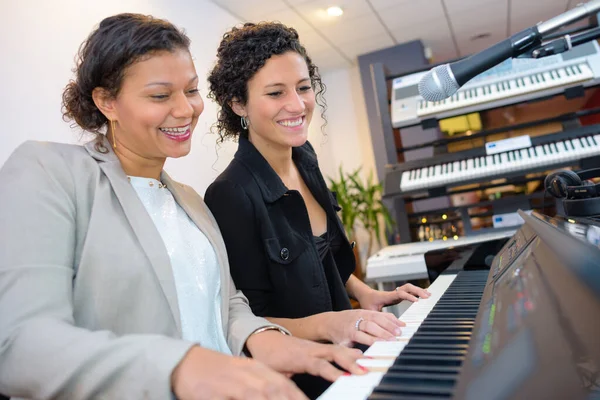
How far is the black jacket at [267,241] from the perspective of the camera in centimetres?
119

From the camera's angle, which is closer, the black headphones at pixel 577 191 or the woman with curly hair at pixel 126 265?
the woman with curly hair at pixel 126 265

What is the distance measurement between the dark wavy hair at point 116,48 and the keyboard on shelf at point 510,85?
6.21 ft

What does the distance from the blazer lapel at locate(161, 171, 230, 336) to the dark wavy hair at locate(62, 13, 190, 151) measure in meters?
0.20

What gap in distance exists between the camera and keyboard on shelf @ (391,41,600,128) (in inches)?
95.0

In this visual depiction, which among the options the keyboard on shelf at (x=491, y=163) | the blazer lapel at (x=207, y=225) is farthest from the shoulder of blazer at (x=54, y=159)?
the keyboard on shelf at (x=491, y=163)

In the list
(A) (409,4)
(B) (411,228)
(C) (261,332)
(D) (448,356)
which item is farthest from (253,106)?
(A) (409,4)

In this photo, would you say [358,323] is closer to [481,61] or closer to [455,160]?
[481,61]

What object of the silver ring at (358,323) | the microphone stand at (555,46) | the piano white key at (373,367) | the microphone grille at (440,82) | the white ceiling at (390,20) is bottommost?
the silver ring at (358,323)

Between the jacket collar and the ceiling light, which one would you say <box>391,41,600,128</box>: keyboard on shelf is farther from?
the ceiling light

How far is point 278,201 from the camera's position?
51.1 inches

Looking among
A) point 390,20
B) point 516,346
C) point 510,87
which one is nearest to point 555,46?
point 516,346

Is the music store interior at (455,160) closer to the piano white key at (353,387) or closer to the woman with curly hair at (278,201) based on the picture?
the piano white key at (353,387)

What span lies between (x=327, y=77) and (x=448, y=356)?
607cm

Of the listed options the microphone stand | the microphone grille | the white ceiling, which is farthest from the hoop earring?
the white ceiling
